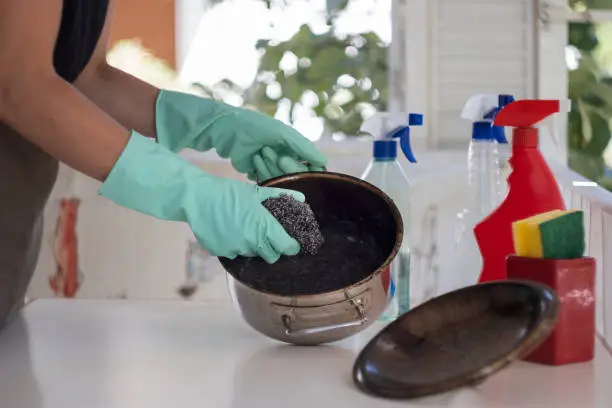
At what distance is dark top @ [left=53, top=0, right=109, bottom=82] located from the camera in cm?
110

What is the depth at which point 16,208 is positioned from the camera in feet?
3.66

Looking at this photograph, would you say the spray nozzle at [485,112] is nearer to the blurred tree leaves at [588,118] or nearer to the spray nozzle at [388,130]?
the spray nozzle at [388,130]

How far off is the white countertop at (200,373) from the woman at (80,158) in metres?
0.12

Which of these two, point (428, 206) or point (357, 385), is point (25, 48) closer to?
point (357, 385)

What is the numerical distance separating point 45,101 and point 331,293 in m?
0.39

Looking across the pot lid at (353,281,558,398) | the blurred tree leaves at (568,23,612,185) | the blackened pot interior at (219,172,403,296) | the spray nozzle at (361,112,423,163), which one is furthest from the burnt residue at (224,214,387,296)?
the blurred tree leaves at (568,23,612,185)

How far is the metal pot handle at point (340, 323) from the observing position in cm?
96

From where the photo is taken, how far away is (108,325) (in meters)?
1.19

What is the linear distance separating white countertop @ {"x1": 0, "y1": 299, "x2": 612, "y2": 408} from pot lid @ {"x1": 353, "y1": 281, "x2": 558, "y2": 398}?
0.10 feet

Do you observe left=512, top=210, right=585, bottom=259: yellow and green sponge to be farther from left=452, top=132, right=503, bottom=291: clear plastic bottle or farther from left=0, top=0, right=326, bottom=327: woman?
left=452, top=132, right=503, bottom=291: clear plastic bottle

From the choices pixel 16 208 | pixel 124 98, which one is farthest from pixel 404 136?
pixel 16 208

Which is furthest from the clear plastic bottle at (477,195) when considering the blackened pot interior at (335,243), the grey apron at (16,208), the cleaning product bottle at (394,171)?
the grey apron at (16,208)

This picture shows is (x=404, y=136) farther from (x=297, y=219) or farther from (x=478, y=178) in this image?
(x=297, y=219)

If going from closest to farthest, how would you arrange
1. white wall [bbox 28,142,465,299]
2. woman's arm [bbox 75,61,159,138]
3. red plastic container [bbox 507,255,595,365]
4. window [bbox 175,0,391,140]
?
red plastic container [bbox 507,255,595,365]
woman's arm [bbox 75,61,159,138]
white wall [bbox 28,142,465,299]
window [bbox 175,0,391,140]
